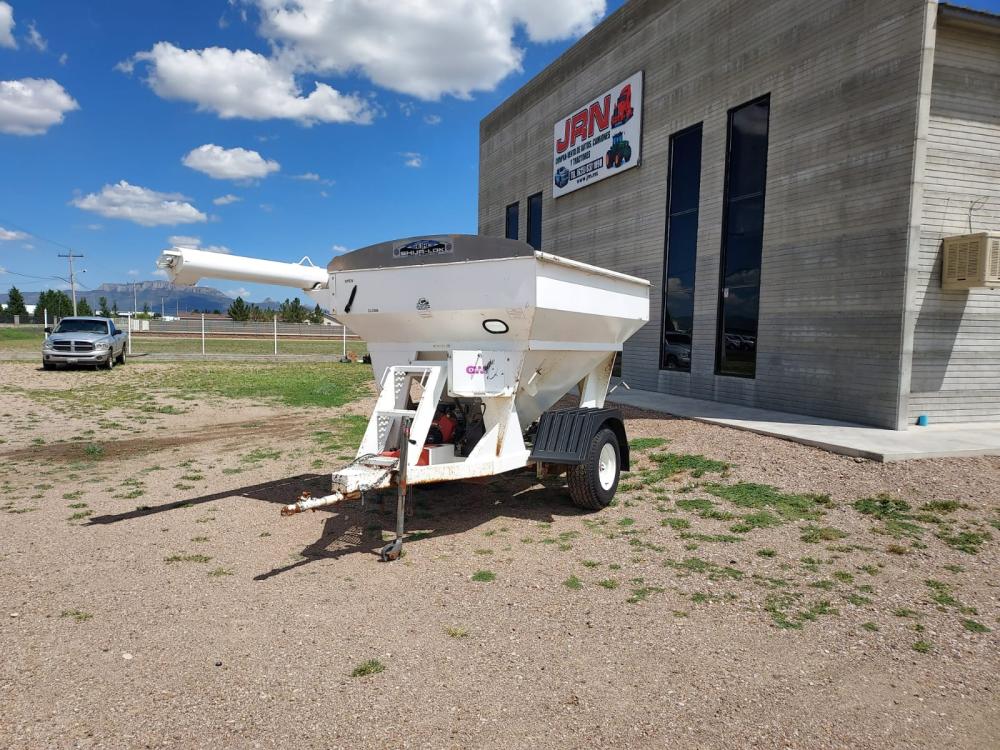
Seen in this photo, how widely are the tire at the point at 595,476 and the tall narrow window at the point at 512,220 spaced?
17224 mm

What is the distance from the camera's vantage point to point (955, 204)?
9969mm

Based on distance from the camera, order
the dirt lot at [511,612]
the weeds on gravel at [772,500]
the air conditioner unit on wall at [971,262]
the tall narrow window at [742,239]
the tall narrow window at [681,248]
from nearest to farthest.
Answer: the dirt lot at [511,612] → the weeds on gravel at [772,500] → the air conditioner unit on wall at [971,262] → the tall narrow window at [742,239] → the tall narrow window at [681,248]

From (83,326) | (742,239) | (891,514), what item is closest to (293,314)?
(83,326)

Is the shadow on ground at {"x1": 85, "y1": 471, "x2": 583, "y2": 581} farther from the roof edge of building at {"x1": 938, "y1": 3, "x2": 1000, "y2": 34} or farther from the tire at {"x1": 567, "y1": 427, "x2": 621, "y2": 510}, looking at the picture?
the roof edge of building at {"x1": 938, "y1": 3, "x2": 1000, "y2": 34}

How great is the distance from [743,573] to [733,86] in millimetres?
11724

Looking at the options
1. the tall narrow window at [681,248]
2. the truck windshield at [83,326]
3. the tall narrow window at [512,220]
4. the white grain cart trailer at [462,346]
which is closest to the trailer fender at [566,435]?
the white grain cart trailer at [462,346]

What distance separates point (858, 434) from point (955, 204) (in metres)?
4.23

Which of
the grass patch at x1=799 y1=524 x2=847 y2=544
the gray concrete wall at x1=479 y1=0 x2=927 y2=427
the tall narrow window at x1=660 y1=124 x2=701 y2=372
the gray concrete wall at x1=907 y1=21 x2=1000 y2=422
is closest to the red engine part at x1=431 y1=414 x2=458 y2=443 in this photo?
the grass patch at x1=799 y1=524 x2=847 y2=544

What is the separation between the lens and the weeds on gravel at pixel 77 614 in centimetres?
399

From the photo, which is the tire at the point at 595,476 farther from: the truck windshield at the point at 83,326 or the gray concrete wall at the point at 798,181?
the truck windshield at the point at 83,326

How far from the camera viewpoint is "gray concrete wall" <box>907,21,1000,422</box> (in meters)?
9.88

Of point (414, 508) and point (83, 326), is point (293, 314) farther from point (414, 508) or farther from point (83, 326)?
point (414, 508)

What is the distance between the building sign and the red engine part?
12.1 meters

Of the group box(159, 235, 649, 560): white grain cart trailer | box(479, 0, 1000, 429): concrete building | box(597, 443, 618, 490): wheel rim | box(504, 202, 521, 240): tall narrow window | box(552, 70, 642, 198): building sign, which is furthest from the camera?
box(504, 202, 521, 240): tall narrow window
